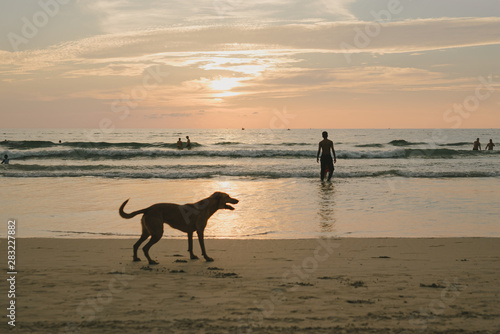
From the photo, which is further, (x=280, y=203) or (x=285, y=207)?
(x=280, y=203)

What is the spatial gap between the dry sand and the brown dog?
14.0 inches

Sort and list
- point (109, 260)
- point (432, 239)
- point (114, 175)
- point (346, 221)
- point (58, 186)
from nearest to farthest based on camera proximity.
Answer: point (109, 260) → point (432, 239) → point (346, 221) → point (58, 186) → point (114, 175)

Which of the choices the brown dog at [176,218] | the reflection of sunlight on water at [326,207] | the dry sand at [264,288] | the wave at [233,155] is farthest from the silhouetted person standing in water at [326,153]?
the wave at [233,155]

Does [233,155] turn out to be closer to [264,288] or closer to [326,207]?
[326,207]

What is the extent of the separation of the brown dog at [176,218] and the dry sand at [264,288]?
1.17 feet

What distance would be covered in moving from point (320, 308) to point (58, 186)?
15766 mm

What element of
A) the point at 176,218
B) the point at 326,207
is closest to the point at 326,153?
the point at 326,207

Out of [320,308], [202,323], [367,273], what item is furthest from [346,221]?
[202,323]

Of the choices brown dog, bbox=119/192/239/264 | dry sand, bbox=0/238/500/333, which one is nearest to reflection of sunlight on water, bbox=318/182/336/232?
dry sand, bbox=0/238/500/333

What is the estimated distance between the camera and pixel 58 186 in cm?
1831

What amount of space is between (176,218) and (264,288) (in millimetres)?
2080

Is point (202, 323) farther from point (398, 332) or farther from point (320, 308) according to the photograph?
point (398, 332)

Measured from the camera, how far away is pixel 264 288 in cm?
560

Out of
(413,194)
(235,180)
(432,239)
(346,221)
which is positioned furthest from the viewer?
(235,180)
